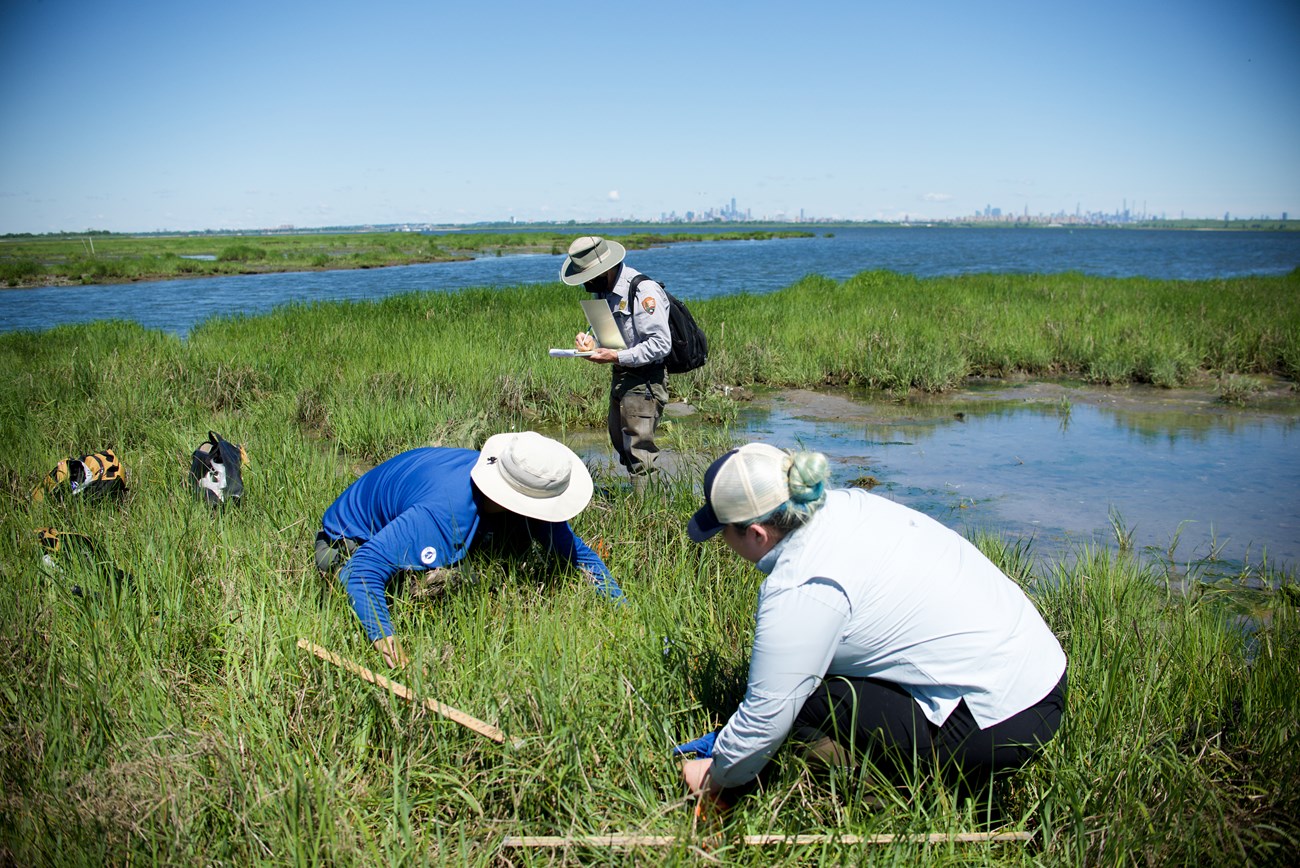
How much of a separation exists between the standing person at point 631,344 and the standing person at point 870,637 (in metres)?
2.71

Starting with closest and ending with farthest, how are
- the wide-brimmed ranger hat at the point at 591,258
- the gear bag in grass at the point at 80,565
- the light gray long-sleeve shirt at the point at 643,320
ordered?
the gear bag in grass at the point at 80,565
the wide-brimmed ranger hat at the point at 591,258
the light gray long-sleeve shirt at the point at 643,320

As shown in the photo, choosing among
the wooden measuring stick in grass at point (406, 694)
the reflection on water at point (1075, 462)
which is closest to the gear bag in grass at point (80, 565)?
the wooden measuring stick in grass at point (406, 694)

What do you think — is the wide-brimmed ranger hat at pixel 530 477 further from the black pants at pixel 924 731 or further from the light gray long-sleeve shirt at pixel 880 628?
the black pants at pixel 924 731

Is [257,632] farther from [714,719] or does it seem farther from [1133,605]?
[1133,605]

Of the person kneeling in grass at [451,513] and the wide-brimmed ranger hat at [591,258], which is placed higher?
the wide-brimmed ranger hat at [591,258]

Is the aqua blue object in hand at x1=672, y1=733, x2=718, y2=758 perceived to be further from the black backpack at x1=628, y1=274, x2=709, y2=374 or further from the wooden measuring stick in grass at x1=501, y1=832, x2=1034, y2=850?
the black backpack at x1=628, y1=274, x2=709, y2=374

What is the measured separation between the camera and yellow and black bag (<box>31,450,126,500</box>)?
430 centimetres

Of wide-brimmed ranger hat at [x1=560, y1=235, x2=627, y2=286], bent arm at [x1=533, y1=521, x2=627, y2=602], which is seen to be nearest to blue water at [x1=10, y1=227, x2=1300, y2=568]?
bent arm at [x1=533, y1=521, x2=627, y2=602]

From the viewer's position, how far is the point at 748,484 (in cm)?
198

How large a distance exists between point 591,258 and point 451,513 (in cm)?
229

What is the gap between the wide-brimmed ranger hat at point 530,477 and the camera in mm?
A: 2893

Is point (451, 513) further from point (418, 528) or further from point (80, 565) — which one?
point (80, 565)

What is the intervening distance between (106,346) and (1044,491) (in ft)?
32.9

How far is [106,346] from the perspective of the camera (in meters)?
9.86
